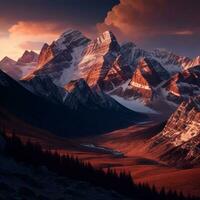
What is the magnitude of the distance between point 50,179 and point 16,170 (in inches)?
353

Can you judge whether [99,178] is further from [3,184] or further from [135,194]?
[3,184]

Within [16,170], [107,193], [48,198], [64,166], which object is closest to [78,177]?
[64,166]

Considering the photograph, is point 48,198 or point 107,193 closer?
point 48,198

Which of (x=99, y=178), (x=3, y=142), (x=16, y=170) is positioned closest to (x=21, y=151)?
(x=3, y=142)

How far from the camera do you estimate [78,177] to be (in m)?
180

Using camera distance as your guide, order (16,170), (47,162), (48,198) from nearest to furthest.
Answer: (48,198), (16,170), (47,162)

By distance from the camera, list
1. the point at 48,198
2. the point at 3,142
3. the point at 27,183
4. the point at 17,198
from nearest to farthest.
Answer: the point at 17,198, the point at 48,198, the point at 27,183, the point at 3,142

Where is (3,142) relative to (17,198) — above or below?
above

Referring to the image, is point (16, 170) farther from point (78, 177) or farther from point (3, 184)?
point (78, 177)

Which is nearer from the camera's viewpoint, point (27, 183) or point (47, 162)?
point (27, 183)

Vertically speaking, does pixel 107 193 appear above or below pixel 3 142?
below

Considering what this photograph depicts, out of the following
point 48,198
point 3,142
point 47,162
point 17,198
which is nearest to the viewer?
point 17,198

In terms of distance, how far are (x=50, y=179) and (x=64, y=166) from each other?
32156 millimetres

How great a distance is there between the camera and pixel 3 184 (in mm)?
125125
